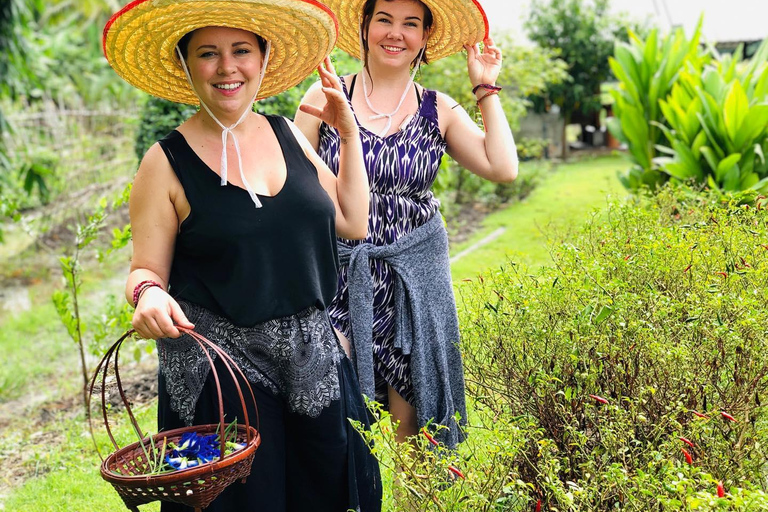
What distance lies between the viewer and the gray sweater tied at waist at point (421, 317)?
320 cm

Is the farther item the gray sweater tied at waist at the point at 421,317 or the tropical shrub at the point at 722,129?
the tropical shrub at the point at 722,129

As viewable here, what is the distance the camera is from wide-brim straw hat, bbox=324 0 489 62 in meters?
3.28

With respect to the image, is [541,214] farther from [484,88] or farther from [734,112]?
[484,88]

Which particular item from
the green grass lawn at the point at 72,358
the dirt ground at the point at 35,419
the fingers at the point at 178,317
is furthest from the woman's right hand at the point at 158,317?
the dirt ground at the point at 35,419

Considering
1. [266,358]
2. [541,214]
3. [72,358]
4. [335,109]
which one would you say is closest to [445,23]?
[335,109]

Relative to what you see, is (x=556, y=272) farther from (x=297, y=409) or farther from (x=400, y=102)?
(x=297, y=409)

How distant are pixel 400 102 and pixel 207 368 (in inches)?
50.3

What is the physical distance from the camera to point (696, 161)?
703 cm

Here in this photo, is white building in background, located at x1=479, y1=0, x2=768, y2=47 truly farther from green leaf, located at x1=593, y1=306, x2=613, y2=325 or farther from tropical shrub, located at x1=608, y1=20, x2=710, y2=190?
green leaf, located at x1=593, y1=306, x2=613, y2=325

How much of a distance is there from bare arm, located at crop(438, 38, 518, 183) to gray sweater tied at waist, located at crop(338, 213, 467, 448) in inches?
10.5

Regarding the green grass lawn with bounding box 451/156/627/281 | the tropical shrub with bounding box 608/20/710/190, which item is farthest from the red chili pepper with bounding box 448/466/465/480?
the tropical shrub with bounding box 608/20/710/190

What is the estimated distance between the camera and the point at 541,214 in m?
10.5

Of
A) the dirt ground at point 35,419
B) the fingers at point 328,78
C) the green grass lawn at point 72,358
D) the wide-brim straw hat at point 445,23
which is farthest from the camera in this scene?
the dirt ground at point 35,419

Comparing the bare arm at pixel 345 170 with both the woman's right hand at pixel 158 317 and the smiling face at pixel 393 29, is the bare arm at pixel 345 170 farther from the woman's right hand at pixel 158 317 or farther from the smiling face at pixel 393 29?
the woman's right hand at pixel 158 317
